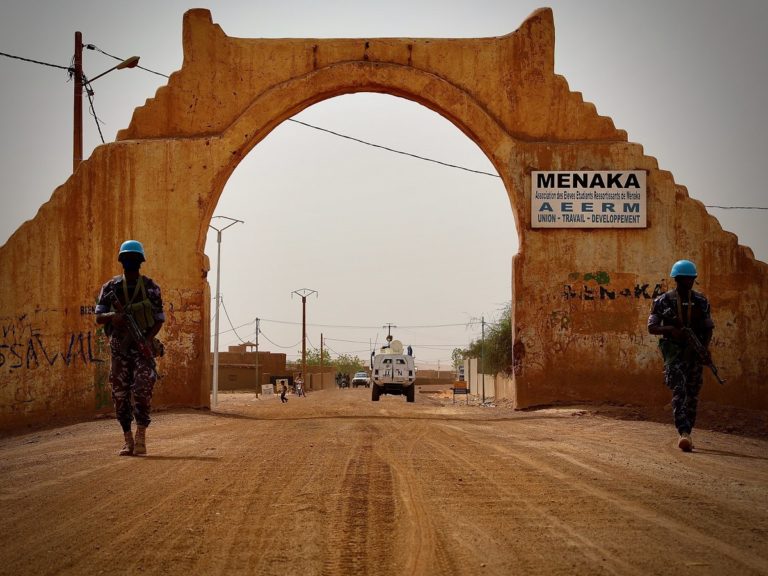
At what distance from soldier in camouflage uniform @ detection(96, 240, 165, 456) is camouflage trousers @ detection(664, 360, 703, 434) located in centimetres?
548

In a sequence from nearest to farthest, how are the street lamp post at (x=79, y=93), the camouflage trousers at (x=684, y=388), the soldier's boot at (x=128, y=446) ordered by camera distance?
the soldier's boot at (x=128, y=446)
the camouflage trousers at (x=684, y=388)
the street lamp post at (x=79, y=93)

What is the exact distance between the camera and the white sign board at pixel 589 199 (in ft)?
56.7

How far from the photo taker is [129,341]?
8984 mm

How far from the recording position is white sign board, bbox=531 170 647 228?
17.3 metres

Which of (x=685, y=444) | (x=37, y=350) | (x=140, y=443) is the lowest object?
(x=685, y=444)

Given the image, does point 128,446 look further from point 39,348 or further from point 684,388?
point 39,348

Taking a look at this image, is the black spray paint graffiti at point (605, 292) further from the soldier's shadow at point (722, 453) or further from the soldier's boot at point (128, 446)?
the soldier's boot at point (128, 446)

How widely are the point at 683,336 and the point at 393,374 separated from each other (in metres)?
28.7

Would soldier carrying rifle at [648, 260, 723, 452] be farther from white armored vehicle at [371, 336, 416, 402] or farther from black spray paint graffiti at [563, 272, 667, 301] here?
white armored vehicle at [371, 336, 416, 402]

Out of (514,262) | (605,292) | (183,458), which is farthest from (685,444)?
(514,262)

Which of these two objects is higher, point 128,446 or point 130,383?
point 130,383

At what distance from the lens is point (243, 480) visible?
6652mm

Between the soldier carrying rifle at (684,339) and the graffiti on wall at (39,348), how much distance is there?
35.8 ft

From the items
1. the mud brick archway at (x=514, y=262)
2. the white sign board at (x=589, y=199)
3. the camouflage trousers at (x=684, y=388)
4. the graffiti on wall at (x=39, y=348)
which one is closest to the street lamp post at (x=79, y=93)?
the mud brick archway at (x=514, y=262)
